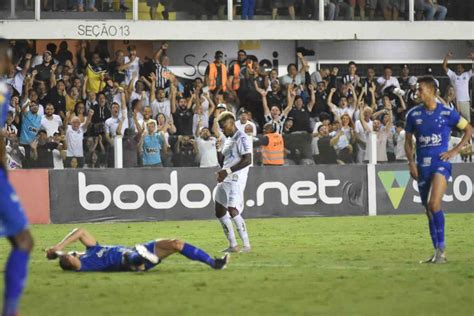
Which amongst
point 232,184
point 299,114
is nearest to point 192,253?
point 232,184

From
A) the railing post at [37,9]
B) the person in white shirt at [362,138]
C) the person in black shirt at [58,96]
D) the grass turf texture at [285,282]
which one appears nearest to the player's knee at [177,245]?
the grass turf texture at [285,282]

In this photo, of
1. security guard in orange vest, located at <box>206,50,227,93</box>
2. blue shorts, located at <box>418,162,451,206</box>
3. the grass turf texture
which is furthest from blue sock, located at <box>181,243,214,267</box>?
security guard in orange vest, located at <box>206,50,227,93</box>

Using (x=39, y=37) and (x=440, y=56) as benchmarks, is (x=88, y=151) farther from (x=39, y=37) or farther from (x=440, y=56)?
(x=440, y=56)

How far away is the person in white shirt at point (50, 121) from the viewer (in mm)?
27422

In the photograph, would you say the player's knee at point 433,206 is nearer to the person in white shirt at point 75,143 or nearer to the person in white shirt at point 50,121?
the person in white shirt at point 75,143

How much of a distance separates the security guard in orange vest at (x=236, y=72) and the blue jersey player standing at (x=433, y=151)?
15.1m

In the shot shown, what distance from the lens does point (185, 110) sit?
97.7ft

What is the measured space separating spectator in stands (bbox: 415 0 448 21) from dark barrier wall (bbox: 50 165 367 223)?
9.19 metres

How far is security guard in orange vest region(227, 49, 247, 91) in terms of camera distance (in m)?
31.8

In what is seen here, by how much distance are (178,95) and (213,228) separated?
6463mm

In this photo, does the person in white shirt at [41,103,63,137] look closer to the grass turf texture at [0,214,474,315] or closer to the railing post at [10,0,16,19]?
the grass turf texture at [0,214,474,315]

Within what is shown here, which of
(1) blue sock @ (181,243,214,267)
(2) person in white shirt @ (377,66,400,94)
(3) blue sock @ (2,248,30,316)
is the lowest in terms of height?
(1) blue sock @ (181,243,214,267)

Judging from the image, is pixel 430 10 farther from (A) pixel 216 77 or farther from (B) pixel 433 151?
(B) pixel 433 151

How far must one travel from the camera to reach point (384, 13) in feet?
118
